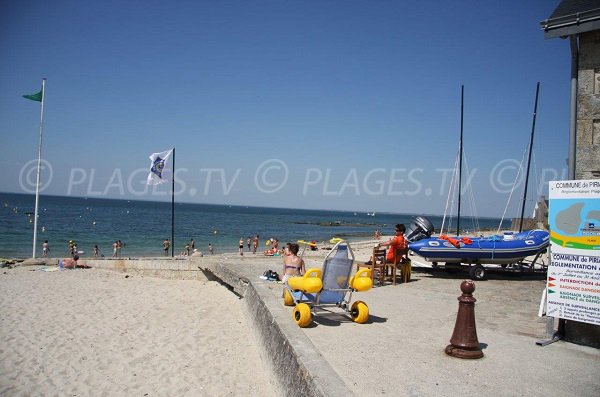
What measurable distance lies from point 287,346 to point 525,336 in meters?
3.38

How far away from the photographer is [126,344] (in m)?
6.95

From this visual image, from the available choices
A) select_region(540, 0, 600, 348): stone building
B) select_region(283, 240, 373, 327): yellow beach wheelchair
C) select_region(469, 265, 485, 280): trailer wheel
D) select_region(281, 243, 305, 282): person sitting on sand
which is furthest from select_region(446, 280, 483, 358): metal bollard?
select_region(469, 265, 485, 280): trailer wheel

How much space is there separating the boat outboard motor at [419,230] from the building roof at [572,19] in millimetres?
6479

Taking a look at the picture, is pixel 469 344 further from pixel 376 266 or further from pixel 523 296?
pixel 376 266

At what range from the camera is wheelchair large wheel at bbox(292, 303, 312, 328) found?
5.79m

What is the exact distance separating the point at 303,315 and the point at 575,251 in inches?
138

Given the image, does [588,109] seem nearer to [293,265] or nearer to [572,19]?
[572,19]

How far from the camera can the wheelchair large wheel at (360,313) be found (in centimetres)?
621

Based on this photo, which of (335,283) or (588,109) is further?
(335,283)

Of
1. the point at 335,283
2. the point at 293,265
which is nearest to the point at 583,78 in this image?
the point at 335,283

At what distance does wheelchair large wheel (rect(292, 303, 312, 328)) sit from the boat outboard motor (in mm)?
6499

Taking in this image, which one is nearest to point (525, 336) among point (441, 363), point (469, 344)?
point (469, 344)

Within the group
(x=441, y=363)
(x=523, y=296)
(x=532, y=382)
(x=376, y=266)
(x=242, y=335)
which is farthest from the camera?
(x=376, y=266)

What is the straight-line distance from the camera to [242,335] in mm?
7359
